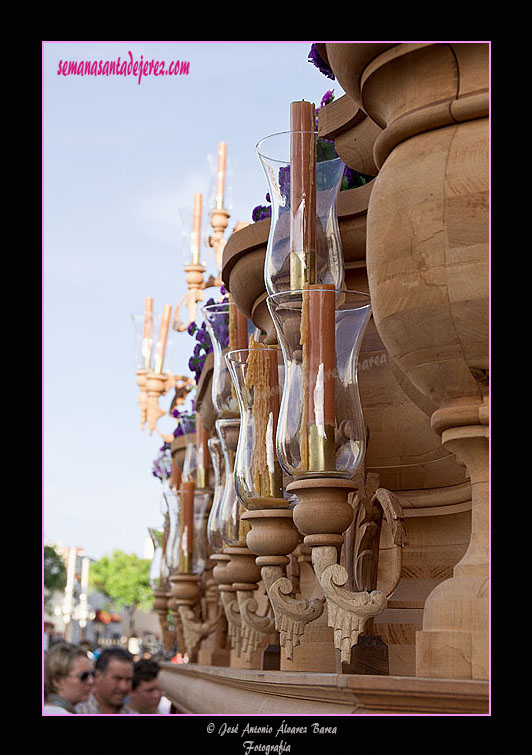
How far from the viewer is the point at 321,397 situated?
8.50 feet

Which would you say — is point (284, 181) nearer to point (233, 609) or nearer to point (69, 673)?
point (69, 673)

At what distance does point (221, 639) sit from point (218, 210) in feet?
12.6

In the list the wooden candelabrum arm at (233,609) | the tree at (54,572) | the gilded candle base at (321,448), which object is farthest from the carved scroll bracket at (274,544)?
the tree at (54,572)

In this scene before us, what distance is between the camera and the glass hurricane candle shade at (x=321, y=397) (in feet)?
8.42

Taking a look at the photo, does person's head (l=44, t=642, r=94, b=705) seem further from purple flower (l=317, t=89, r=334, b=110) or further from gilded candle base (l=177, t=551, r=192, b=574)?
purple flower (l=317, t=89, r=334, b=110)

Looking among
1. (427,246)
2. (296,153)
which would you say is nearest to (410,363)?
(427,246)

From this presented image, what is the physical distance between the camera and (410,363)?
2.32m

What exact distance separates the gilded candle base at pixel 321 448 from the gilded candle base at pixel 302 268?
0.41 metres

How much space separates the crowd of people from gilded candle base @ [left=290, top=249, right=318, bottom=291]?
47.8 inches

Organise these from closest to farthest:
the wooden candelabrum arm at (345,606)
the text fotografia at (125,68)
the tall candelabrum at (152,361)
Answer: the wooden candelabrum arm at (345,606) < the text fotografia at (125,68) < the tall candelabrum at (152,361)

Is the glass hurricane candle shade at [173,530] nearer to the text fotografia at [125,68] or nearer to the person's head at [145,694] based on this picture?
the person's head at [145,694]

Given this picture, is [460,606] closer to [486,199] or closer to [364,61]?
[486,199]

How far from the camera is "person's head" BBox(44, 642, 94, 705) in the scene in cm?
370

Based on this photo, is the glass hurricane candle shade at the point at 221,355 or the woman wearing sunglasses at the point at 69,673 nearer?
the woman wearing sunglasses at the point at 69,673
